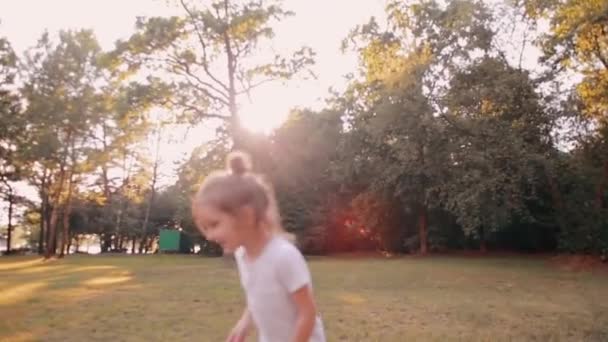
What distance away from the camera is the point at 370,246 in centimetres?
4050

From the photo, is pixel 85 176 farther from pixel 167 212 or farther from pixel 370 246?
pixel 370 246

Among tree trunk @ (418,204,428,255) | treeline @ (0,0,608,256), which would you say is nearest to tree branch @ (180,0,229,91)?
treeline @ (0,0,608,256)

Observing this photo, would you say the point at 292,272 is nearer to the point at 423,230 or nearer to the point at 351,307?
the point at 351,307

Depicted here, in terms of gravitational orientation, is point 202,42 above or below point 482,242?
above

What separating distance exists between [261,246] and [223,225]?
0.71ft

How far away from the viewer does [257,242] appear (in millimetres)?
2797

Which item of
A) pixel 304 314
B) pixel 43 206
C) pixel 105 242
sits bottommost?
pixel 304 314

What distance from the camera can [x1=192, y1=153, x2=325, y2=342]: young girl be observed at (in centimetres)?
268

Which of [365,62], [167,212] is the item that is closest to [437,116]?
[365,62]

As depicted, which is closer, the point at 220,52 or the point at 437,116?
the point at 437,116

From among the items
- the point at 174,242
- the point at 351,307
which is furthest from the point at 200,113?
the point at 174,242

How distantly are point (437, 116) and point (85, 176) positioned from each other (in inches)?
1162

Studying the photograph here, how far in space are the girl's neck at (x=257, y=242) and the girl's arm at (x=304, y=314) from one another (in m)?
0.26

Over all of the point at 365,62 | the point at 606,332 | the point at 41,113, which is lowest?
the point at 606,332
